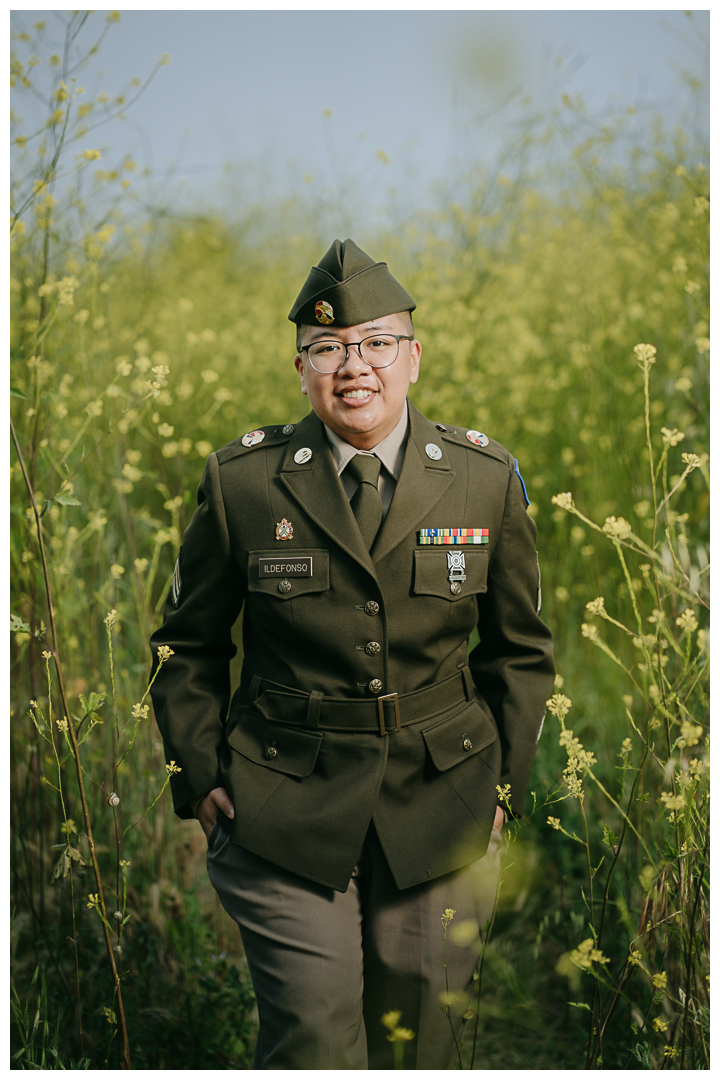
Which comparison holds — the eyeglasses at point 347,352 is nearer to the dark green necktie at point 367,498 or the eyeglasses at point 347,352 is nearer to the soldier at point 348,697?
the soldier at point 348,697

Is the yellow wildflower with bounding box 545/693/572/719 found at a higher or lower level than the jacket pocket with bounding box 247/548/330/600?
lower

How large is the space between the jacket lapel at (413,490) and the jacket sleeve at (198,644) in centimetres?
35

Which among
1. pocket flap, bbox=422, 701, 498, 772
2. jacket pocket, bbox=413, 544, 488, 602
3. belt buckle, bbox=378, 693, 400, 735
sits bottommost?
pocket flap, bbox=422, 701, 498, 772

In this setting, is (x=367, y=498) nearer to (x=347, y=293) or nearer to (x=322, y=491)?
(x=322, y=491)

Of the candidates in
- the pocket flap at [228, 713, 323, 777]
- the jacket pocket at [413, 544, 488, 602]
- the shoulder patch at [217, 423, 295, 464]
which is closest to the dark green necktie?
the jacket pocket at [413, 544, 488, 602]

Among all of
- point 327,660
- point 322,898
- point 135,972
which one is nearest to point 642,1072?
point 322,898

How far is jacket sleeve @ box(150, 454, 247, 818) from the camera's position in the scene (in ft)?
5.29

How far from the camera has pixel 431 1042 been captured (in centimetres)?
156

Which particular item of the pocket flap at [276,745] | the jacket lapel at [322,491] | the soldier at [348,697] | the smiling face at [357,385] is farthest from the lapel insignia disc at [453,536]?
the pocket flap at [276,745]

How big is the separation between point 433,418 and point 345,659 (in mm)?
2114

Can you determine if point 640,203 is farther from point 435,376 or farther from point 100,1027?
point 100,1027

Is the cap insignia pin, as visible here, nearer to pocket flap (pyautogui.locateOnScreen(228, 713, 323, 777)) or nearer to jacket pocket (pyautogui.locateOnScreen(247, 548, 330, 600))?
jacket pocket (pyautogui.locateOnScreen(247, 548, 330, 600))

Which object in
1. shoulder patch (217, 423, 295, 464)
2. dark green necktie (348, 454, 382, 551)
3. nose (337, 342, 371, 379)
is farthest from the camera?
shoulder patch (217, 423, 295, 464)

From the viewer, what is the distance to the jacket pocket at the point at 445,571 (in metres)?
1.56
